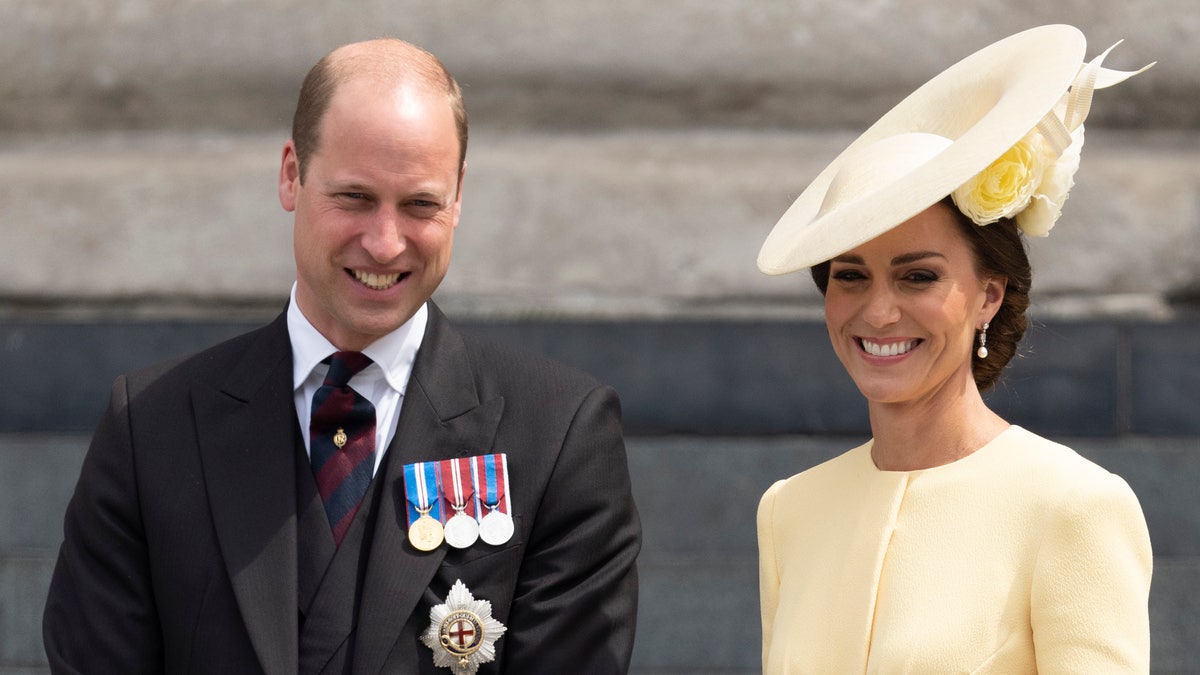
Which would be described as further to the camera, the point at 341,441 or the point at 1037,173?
the point at 341,441

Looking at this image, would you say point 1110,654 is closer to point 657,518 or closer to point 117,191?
point 657,518

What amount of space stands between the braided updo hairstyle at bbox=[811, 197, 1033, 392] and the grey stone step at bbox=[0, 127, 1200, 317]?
228cm

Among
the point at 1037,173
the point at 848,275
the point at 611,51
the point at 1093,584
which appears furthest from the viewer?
the point at 611,51

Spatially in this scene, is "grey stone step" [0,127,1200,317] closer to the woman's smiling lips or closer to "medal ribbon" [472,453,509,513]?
"medal ribbon" [472,453,509,513]

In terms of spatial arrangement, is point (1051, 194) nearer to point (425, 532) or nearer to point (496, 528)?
point (496, 528)

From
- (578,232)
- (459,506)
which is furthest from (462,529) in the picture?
(578,232)

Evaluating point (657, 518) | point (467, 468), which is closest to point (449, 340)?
point (467, 468)

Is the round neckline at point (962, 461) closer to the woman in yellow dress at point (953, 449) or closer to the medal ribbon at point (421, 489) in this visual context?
the woman in yellow dress at point (953, 449)

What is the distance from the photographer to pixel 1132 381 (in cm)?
509

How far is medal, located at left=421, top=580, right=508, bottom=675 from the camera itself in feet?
8.84

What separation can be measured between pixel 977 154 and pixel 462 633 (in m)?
1.16

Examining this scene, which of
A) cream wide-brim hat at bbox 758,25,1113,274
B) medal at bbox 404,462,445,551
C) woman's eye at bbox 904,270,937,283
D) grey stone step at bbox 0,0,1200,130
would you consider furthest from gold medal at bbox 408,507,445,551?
grey stone step at bbox 0,0,1200,130

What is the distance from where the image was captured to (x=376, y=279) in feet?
9.09

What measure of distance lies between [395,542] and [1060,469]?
3.66 feet
